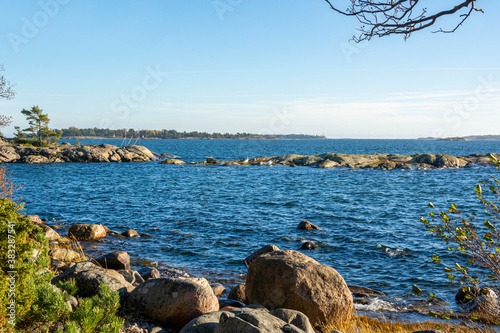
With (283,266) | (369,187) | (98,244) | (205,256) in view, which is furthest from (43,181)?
(283,266)

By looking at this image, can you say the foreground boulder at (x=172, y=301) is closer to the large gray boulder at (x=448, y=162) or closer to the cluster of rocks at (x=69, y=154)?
the large gray boulder at (x=448, y=162)

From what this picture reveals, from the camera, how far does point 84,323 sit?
511 centimetres

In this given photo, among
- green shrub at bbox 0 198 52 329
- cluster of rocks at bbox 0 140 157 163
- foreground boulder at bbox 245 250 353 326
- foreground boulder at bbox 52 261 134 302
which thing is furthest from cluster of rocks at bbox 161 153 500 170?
green shrub at bbox 0 198 52 329

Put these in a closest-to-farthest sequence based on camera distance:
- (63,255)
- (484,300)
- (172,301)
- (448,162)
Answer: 1. (172,301)
2. (484,300)
3. (63,255)
4. (448,162)

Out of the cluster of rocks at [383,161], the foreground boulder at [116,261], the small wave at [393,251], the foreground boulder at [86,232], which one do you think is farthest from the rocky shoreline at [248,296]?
the cluster of rocks at [383,161]

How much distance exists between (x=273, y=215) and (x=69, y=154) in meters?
61.9

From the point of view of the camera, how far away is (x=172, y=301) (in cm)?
819

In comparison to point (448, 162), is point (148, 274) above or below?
below

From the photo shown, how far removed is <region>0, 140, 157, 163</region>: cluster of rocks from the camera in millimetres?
71000

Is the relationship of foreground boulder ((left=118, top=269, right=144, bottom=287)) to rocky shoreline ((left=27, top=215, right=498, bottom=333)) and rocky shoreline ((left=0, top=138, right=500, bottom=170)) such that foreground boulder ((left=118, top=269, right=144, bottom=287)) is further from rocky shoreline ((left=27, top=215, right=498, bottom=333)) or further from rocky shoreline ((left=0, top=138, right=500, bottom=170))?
rocky shoreline ((left=0, top=138, right=500, bottom=170))

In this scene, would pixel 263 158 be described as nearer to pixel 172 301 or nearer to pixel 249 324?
pixel 172 301

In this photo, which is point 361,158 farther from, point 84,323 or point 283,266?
point 84,323

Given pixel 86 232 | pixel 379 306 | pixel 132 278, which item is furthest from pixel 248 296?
pixel 86 232

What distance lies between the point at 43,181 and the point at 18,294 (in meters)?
45.7
